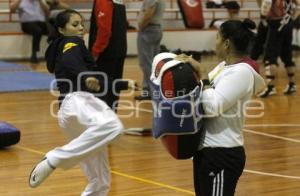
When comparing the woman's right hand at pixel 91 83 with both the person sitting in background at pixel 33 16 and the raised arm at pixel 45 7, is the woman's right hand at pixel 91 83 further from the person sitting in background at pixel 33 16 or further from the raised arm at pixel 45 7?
the raised arm at pixel 45 7

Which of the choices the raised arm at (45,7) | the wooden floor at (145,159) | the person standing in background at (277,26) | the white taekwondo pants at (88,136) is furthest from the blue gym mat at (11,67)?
the white taekwondo pants at (88,136)

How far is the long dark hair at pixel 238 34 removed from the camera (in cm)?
391

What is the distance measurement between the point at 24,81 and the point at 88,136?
8.12 m

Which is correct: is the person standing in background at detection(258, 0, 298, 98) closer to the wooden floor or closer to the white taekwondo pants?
the wooden floor

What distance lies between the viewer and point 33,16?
16078 mm

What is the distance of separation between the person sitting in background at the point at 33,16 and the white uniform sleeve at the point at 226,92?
40.8ft

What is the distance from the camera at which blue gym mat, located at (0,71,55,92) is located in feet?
39.0

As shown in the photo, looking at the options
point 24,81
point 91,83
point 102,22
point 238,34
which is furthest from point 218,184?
point 24,81

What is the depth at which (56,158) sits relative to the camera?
462 centimetres

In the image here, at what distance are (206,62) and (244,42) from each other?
40.5ft

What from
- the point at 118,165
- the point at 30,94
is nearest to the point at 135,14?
the point at 30,94

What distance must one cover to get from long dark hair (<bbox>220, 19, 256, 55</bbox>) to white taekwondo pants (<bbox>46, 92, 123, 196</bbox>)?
3.90 feet

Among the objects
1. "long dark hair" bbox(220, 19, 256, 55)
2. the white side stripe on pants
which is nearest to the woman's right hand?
"long dark hair" bbox(220, 19, 256, 55)

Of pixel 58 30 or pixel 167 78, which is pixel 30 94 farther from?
pixel 167 78
